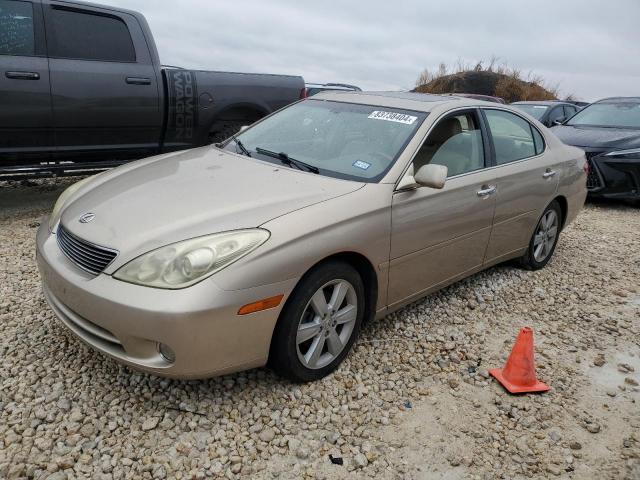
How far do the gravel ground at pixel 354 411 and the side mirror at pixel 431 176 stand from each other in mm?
1060

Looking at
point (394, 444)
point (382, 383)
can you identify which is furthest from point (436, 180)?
point (394, 444)

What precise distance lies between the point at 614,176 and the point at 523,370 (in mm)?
5598

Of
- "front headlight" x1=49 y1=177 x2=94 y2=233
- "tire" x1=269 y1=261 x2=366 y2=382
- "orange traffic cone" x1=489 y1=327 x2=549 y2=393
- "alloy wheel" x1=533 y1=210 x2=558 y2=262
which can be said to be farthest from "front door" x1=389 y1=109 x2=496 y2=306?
"front headlight" x1=49 y1=177 x2=94 y2=233

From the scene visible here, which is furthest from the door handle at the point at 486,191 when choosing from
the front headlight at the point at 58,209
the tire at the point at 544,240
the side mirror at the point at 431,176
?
the front headlight at the point at 58,209

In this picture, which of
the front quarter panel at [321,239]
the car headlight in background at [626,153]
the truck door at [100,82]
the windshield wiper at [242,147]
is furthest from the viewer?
the car headlight in background at [626,153]

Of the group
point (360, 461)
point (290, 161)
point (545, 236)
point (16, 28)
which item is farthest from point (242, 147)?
point (16, 28)

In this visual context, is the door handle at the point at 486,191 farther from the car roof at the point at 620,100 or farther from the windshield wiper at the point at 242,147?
the car roof at the point at 620,100

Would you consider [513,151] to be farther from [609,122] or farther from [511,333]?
[609,122]

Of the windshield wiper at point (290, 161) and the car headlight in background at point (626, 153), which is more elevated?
the windshield wiper at point (290, 161)

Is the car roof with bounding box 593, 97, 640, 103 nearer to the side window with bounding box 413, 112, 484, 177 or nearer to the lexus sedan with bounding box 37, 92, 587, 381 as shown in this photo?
the lexus sedan with bounding box 37, 92, 587, 381

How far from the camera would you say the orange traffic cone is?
3.05 metres

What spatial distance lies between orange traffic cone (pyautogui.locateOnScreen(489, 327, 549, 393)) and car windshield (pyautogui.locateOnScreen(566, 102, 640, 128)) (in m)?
6.83

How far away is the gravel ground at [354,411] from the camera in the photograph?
7.90ft

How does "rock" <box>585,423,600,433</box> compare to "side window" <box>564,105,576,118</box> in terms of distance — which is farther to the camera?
"side window" <box>564,105,576,118</box>
